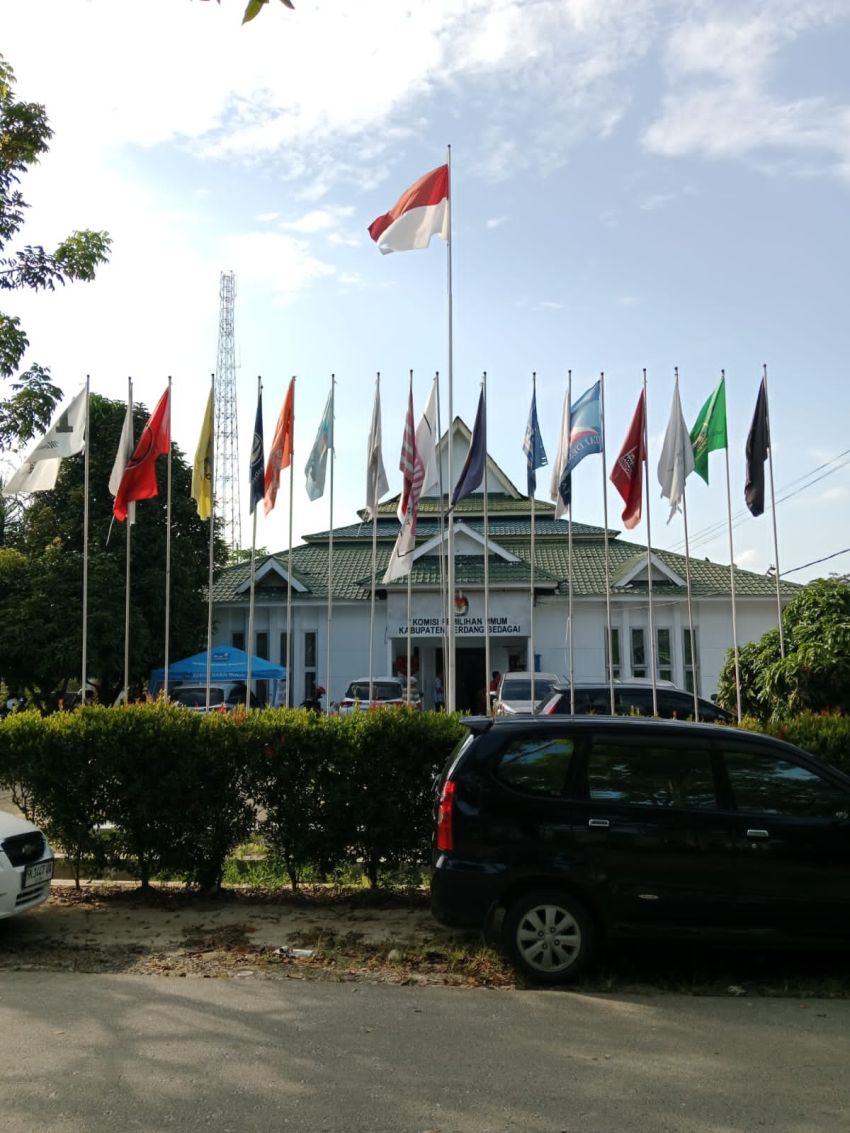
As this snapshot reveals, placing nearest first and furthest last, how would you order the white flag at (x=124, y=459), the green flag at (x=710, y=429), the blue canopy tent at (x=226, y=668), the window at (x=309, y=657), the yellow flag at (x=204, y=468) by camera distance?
the white flag at (x=124, y=459)
the green flag at (x=710, y=429)
the yellow flag at (x=204, y=468)
the blue canopy tent at (x=226, y=668)
the window at (x=309, y=657)

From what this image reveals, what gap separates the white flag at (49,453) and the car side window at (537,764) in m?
8.11

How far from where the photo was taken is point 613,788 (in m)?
6.79

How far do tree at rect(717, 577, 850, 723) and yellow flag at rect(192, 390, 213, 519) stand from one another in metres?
8.38

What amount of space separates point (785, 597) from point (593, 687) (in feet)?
48.0

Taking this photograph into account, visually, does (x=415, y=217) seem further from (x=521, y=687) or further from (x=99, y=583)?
(x=99, y=583)

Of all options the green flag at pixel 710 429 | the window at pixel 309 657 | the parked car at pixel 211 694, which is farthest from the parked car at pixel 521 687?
the window at pixel 309 657

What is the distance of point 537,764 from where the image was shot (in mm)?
6898

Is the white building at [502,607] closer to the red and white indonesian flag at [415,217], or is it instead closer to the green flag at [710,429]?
the green flag at [710,429]

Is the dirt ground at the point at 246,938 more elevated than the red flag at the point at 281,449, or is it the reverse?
the red flag at the point at 281,449

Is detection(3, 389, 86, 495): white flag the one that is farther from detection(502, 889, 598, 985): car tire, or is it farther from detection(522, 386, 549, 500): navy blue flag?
detection(502, 889, 598, 985): car tire

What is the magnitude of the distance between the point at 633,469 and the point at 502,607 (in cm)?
1501

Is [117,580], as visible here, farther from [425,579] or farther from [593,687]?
[593,687]

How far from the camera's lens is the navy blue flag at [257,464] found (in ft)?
48.3

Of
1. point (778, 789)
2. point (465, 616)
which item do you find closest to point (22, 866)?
point (778, 789)
